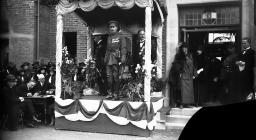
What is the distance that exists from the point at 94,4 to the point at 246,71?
3145 mm

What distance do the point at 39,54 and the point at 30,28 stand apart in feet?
2.88

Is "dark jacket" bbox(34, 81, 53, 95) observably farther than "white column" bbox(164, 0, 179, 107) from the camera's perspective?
No

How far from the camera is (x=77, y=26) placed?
32.1 ft

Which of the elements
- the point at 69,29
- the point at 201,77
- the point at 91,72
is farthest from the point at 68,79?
the point at 69,29

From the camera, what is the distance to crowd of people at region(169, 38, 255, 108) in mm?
6789

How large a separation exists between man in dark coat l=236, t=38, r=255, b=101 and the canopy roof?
204cm

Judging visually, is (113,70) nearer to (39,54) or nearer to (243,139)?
(39,54)

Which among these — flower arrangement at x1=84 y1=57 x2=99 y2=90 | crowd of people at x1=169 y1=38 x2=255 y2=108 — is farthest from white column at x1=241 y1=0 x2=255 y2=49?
flower arrangement at x1=84 y1=57 x2=99 y2=90

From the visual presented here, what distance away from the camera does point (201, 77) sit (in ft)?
24.6

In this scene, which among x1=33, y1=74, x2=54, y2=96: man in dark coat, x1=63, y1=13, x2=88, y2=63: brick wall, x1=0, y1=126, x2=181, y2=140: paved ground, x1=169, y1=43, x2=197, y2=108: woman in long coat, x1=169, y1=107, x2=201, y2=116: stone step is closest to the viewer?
x1=0, y1=126, x2=181, y2=140: paved ground

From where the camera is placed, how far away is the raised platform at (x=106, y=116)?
5.85 meters

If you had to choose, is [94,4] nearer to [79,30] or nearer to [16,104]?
[16,104]

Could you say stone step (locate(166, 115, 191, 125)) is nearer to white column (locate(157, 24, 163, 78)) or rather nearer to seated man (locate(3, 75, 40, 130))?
white column (locate(157, 24, 163, 78))

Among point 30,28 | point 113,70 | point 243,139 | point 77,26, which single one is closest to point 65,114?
point 113,70
